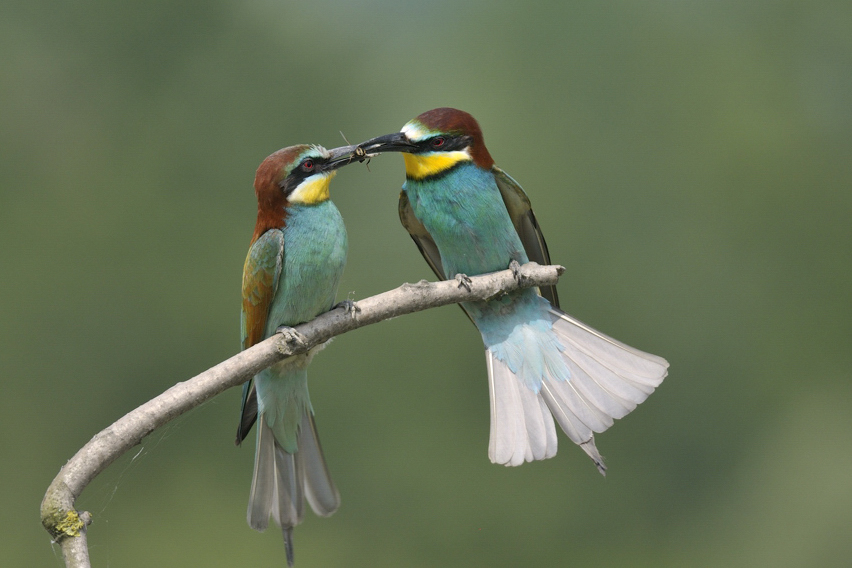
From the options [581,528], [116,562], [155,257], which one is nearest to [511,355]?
[116,562]

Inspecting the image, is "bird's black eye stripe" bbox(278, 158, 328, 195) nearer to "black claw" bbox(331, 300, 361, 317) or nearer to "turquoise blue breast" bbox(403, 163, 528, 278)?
"black claw" bbox(331, 300, 361, 317)

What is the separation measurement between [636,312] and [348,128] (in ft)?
11.7

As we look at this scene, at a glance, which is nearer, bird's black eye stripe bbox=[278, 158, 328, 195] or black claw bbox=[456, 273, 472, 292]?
black claw bbox=[456, 273, 472, 292]

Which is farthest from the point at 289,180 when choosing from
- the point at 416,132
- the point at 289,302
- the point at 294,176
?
the point at 416,132

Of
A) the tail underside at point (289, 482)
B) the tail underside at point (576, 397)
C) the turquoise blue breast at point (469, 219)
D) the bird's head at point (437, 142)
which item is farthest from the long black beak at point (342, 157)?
the tail underside at point (576, 397)

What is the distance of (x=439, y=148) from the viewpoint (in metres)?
2.78

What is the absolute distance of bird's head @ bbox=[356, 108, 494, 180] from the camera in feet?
9.00

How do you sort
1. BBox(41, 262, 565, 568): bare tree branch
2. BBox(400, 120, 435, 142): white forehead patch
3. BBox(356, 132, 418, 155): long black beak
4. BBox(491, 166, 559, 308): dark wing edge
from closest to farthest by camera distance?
1. BBox(41, 262, 565, 568): bare tree branch
2. BBox(356, 132, 418, 155): long black beak
3. BBox(400, 120, 435, 142): white forehead patch
4. BBox(491, 166, 559, 308): dark wing edge

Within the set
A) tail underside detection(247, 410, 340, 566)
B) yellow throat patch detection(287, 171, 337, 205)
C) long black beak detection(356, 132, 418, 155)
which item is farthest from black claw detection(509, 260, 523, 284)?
tail underside detection(247, 410, 340, 566)

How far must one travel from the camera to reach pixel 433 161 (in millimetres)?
2791

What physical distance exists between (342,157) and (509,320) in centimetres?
75

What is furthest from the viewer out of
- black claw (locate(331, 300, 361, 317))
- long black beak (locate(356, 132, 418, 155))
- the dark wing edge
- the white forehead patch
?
the dark wing edge

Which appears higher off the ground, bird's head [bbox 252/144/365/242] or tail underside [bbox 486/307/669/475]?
bird's head [bbox 252/144/365/242]

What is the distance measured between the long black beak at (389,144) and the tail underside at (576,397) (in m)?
0.73
